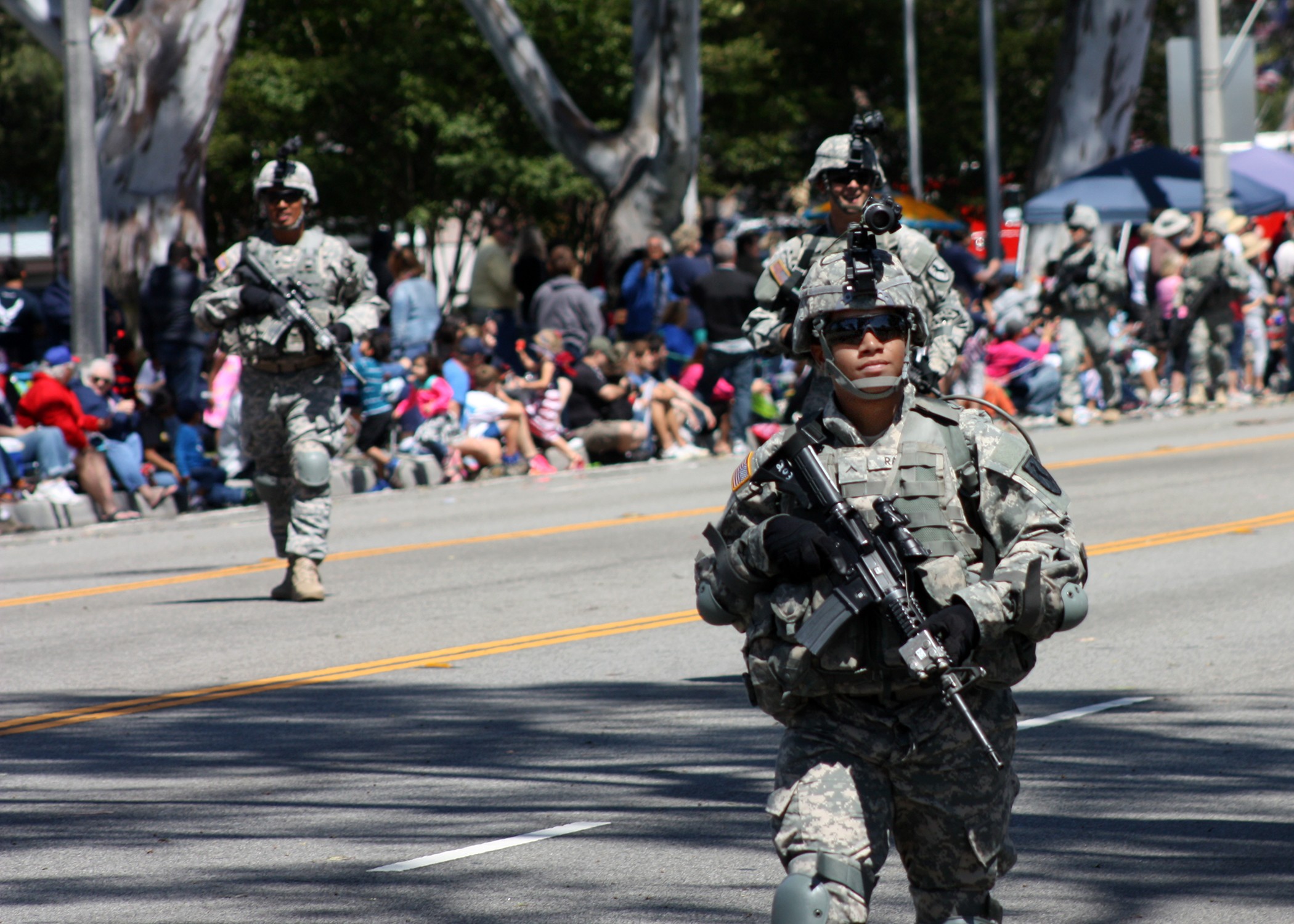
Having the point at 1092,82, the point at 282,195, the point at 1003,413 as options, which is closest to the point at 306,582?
the point at 282,195

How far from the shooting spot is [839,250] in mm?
6996

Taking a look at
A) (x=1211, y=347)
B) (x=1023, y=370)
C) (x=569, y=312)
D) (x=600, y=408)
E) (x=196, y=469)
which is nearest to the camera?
(x=196, y=469)

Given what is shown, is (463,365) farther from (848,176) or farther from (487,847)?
(487,847)

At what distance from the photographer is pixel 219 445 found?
15469mm

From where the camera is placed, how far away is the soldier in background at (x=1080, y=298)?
63.1 ft

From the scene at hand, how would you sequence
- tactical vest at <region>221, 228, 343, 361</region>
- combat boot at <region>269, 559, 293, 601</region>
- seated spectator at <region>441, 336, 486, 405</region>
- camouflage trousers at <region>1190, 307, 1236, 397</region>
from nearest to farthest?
tactical vest at <region>221, 228, 343, 361</region> → combat boot at <region>269, 559, 293, 601</region> → seated spectator at <region>441, 336, 486, 405</region> → camouflage trousers at <region>1190, 307, 1236, 397</region>

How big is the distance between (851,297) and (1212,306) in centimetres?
1752

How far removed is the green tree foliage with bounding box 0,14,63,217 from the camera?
44.9 meters

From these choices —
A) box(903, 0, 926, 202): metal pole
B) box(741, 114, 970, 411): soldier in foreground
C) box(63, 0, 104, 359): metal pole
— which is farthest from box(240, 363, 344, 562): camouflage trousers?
box(903, 0, 926, 202): metal pole

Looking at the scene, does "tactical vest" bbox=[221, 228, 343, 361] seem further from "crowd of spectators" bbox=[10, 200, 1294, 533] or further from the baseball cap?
the baseball cap

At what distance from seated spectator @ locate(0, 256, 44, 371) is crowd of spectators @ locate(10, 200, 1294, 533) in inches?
0.7

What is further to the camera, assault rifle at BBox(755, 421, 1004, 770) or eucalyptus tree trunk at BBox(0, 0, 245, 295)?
eucalyptus tree trunk at BBox(0, 0, 245, 295)

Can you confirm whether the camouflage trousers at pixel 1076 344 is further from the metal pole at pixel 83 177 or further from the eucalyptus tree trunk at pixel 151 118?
the metal pole at pixel 83 177

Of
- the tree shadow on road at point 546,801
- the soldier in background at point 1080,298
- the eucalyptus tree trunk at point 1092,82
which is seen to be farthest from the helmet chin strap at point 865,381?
the eucalyptus tree trunk at point 1092,82
